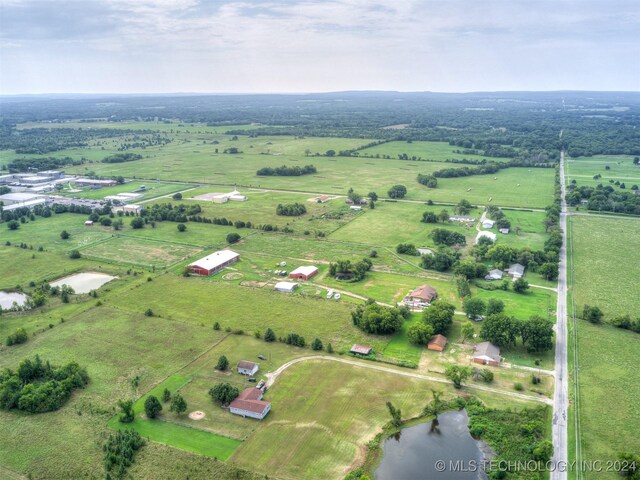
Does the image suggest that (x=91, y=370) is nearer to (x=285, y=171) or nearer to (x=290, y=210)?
(x=290, y=210)

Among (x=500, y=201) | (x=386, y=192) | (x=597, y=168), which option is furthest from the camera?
(x=597, y=168)

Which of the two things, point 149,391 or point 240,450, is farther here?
point 149,391

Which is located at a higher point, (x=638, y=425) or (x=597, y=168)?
(x=597, y=168)

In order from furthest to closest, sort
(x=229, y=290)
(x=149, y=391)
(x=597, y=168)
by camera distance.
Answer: (x=597, y=168), (x=229, y=290), (x=149, y=391)

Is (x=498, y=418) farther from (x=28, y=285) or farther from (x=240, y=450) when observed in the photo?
(x=28, y=285)

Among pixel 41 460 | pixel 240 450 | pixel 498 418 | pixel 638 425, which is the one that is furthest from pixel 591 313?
pixel 41 460

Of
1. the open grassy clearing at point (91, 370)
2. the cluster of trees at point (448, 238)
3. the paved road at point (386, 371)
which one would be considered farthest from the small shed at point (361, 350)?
the cluster of trees at point (448, 238)

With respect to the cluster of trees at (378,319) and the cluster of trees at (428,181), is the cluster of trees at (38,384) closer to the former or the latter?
the cluster of trees at (378,319)

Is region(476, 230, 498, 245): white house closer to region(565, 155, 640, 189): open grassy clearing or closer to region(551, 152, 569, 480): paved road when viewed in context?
region(551, 152, 569, 480): paved road
